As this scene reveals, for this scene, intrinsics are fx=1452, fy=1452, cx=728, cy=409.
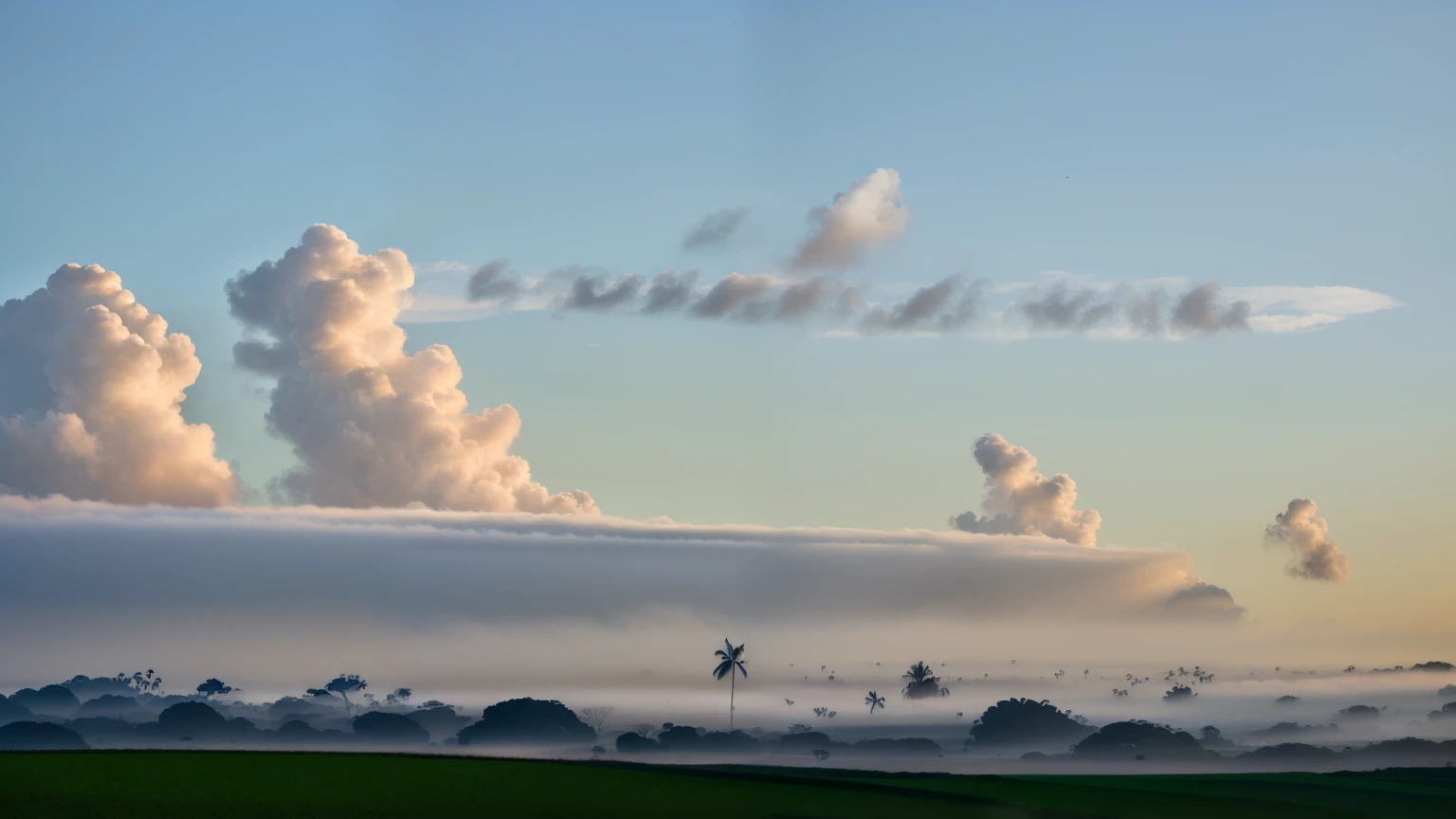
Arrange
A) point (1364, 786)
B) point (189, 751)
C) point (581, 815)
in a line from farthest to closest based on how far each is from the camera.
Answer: point (1364, 786) < point (189, 751) < point (581, 815)

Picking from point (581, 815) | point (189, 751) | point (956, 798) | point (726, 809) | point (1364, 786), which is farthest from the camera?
point (1364, 786)

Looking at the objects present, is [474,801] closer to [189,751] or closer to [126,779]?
[126,779]

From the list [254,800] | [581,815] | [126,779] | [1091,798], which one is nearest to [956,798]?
[1091,798]

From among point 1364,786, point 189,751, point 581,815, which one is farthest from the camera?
point 1364,786

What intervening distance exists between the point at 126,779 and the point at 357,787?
21075 millimetres

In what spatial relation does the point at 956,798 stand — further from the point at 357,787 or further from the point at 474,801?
the point at 357,787

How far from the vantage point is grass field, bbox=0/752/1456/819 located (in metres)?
119

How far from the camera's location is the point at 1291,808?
14550 centimetres

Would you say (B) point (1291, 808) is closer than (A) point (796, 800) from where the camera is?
No

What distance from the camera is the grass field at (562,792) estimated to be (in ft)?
392

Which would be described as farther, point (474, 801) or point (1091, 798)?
point (1091, 798)

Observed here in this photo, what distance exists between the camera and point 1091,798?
494ft

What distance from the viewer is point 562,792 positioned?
134m

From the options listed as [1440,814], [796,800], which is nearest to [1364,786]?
[1440,814]
